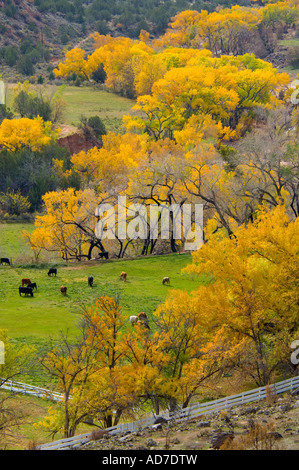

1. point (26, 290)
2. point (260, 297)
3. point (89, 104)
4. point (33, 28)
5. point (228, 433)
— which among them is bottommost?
point (228, 433)

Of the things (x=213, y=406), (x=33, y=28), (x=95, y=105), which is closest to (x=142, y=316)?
(x=213, y=406)

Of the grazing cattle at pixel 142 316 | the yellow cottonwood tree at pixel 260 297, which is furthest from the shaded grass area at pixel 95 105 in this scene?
the yellow cottonwood tree at pixel 260 297

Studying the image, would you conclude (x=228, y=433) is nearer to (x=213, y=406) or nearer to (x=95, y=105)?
(x=213, y=406)

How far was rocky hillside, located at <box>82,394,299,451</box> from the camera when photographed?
18484 mm

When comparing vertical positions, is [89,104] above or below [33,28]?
below

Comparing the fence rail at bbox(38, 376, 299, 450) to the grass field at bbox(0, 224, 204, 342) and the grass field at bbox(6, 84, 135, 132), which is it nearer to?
the grass field at bbox(0, 224, 204, 342)

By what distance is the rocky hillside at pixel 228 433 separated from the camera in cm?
1848

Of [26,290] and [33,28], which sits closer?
[26,290]

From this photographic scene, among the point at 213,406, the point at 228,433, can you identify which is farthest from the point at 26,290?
the point at 228,433

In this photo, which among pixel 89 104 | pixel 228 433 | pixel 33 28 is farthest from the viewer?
pixel 33 28

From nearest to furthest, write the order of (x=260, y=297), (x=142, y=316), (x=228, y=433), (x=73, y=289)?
(x=228, y=433) → (x=260, y=297) → (x=142, y=316) → (x=73, y=289)

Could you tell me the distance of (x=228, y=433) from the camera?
1956cm

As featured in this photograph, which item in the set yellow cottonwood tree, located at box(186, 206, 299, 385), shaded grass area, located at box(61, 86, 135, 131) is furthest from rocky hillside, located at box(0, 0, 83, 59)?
yellow cottonwood tree, located at box(186, 206, 299, 385)

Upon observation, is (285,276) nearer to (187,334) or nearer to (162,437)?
(187,334)
